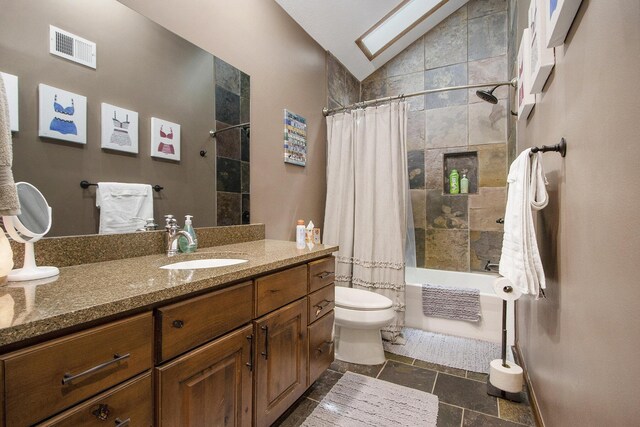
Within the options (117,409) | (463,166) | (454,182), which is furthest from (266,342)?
(463,166)

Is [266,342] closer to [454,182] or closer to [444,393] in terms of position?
[444,393]

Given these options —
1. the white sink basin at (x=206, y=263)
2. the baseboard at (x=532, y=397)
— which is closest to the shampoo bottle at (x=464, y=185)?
the baseboard at (x=532, y=397)

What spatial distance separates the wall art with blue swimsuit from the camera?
1097 millimetres

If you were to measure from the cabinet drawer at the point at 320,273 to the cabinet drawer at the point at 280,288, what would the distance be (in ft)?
0.21

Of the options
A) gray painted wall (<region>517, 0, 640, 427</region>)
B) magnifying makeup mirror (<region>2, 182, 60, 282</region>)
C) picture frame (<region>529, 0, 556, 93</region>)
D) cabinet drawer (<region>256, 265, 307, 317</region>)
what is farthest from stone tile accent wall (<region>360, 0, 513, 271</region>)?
magnifying makeup mirror (<region>2, 182, 60, 282</region>)

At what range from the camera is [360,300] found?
2145 millimetres

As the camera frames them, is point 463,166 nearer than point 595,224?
No

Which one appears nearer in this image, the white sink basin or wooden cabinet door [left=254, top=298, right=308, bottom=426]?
wooden cabinet door [left=254, top=298, right=308, bottom=426]

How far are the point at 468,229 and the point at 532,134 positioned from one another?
61.8 inches

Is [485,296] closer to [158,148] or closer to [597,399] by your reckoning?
[597,399]

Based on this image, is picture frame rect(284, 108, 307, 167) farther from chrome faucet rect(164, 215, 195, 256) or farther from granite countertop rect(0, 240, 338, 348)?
granite countertop rect(0, 240, 338, 348)

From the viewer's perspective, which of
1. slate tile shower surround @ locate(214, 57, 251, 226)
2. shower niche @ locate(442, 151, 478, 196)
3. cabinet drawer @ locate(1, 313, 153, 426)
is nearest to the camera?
cabinet drawer @ locate(1, 313, 153, 426)

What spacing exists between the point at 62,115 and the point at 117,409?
1059 millimetres

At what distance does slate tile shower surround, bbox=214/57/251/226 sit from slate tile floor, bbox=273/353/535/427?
3.73 ft
